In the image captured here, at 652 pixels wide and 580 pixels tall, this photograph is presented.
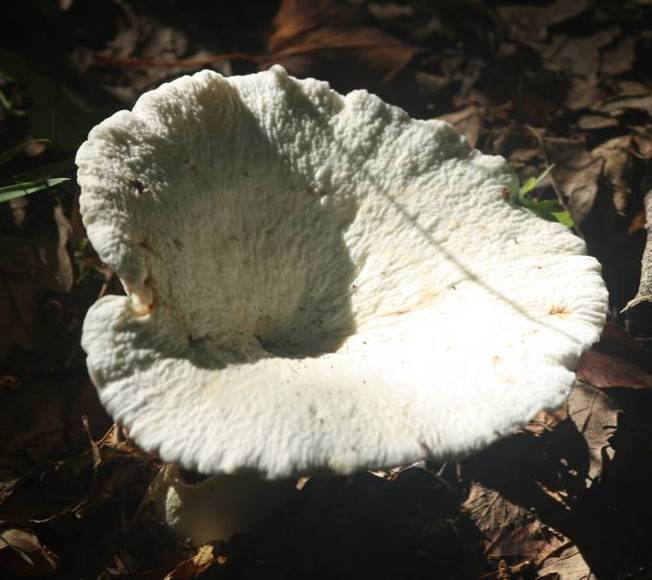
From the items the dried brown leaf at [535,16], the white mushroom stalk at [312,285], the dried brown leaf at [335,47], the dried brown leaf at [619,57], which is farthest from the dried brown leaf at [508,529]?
the dried brown leaf at [535,16]

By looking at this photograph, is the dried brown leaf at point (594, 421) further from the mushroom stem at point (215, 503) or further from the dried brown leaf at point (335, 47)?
the dried brown leaf at point (335, 47)

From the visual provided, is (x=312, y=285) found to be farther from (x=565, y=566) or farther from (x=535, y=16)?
(x=535, y=16)

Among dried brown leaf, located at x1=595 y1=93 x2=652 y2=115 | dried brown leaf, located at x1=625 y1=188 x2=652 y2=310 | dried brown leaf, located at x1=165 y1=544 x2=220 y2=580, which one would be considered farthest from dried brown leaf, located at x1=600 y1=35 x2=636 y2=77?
dried brown leaf, located at x1=165 y1=544 x2=220 y2=580

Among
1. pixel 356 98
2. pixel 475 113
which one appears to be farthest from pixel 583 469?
pixel 475 113

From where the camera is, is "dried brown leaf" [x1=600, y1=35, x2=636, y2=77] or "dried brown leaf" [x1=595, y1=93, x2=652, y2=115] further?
"dried brown leaf" [x1=600, y1=35, x2=636, y2=77]

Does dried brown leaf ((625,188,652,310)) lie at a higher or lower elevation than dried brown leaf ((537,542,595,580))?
higher

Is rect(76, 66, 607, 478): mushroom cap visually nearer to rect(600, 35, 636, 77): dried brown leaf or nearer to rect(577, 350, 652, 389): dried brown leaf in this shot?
rect(577, 350, 652, 389): dried brown leaf

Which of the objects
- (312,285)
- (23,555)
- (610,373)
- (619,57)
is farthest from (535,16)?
(23,555)
